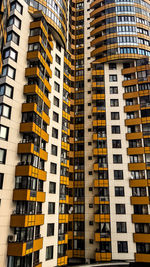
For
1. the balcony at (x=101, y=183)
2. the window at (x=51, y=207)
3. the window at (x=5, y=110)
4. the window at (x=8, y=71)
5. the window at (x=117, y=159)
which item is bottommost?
the window at (x=51, y=207)

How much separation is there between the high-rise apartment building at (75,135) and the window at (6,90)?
0.15 metres

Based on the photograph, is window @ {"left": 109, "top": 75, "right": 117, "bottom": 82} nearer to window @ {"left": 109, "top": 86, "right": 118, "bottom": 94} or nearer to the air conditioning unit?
window @ {"left": 109, "top": 86, "right": 118, "bottom": 94}

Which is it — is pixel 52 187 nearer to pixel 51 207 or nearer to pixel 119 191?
pixel 51 207

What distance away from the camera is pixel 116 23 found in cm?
4688

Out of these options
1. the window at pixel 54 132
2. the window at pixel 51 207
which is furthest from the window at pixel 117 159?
the window at pixel 51 207

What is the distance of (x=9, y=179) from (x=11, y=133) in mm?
5581

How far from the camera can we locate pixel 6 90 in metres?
26.4

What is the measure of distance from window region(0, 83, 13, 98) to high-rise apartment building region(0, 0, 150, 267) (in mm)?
151

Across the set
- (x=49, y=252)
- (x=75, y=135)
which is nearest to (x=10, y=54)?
(x=75, y=135)

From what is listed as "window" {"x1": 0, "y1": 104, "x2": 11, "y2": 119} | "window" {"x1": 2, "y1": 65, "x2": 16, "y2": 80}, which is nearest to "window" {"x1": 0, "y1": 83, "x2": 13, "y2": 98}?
"window" {"x1": 2, "y1": 65, "x2": 16, "y2": 80}

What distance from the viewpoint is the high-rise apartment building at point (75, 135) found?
25469mm

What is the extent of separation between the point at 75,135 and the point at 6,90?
68.7ft

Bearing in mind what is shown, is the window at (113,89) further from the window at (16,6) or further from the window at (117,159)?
the window at (16,6)

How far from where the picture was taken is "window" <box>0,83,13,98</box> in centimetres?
2622
